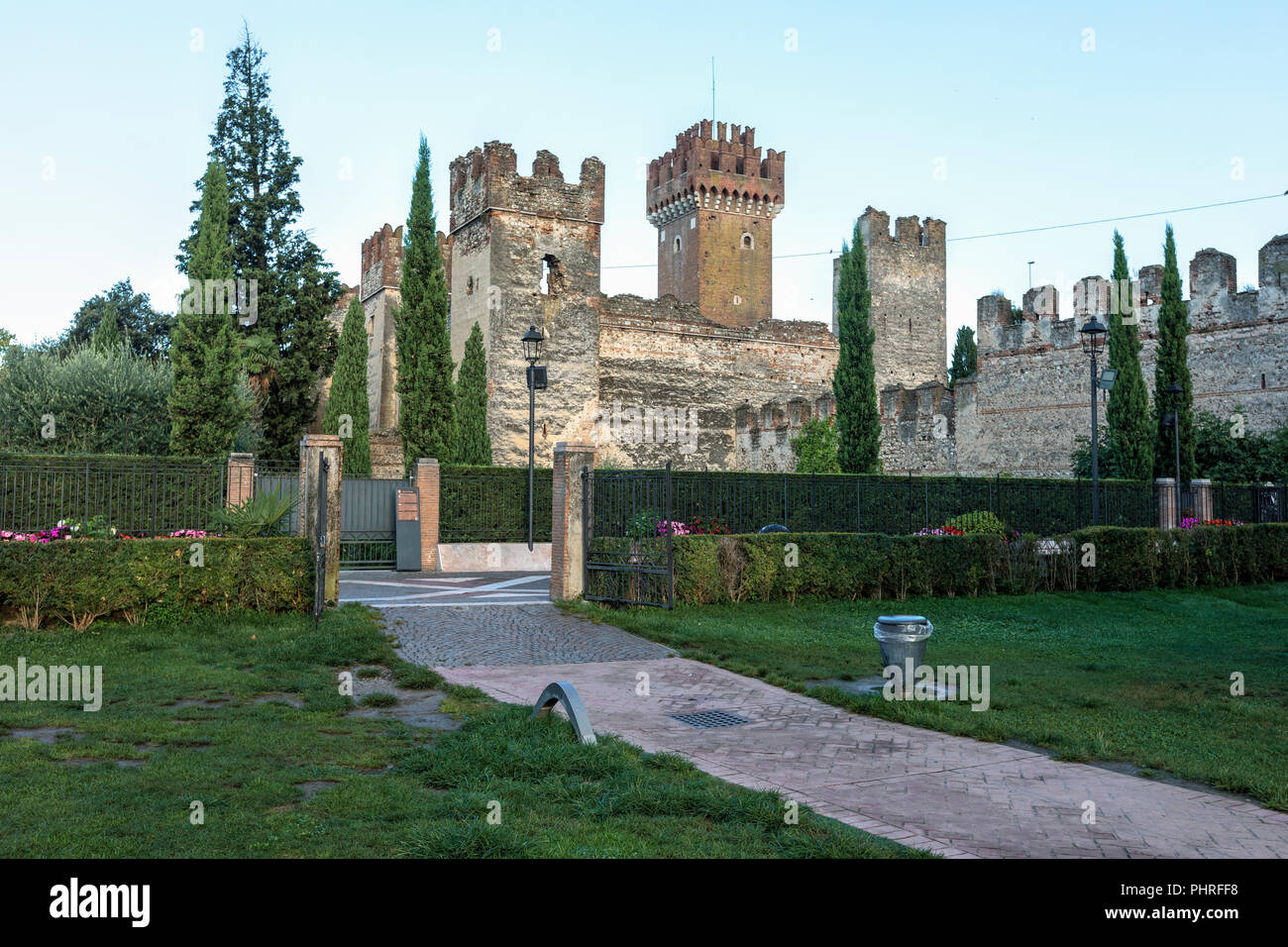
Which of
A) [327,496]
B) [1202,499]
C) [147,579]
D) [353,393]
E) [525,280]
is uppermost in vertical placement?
[525,280]

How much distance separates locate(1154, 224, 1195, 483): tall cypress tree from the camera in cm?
2816

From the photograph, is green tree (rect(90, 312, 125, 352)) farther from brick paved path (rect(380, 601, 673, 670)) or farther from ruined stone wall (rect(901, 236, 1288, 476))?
ruined stone wall (rect(901, 236, 1288, 476))

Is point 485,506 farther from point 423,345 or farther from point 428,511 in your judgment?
point 423,345

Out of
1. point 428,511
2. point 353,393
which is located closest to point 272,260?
point 353,393

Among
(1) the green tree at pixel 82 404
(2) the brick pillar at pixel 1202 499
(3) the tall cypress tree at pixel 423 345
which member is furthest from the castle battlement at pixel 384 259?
(2) the brick pillar at pixel 1202 499

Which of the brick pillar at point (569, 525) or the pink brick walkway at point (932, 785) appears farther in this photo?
the brick pillar at point (569, 525)

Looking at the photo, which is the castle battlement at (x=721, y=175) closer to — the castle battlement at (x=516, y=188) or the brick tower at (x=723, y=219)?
the brick tower at (x=723, y=219)

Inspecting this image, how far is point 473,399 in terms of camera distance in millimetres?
33969

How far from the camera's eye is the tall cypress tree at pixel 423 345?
94.6ft

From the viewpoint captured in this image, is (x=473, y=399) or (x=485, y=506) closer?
(x=485, y=506)

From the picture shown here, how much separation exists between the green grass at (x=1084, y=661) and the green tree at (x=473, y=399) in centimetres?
1902

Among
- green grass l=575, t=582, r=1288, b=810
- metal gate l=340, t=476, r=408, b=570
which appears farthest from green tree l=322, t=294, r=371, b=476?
green grass l=575, t=582, r=1288, b=810

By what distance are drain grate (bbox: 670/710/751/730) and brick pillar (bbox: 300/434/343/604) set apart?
6.77 meters

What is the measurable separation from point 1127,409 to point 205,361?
81.9 feet
